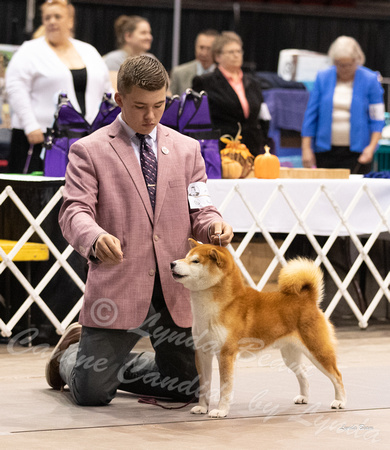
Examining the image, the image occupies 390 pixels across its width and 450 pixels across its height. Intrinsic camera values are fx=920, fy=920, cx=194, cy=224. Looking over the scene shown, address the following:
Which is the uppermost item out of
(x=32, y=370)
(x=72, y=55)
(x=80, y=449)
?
(x=72, y=55)

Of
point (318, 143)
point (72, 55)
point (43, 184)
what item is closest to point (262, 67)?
point (318, 143)

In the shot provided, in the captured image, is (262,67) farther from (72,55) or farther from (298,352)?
(298,352)

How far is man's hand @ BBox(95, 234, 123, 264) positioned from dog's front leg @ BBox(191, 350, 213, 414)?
410 mm

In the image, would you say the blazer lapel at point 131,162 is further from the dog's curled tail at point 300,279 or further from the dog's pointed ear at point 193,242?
the dog's curled tail at point 300,279

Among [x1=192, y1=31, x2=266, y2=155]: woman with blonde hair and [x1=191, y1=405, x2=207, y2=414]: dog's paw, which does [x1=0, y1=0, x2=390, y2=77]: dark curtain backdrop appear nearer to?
[x1=192, y1=31, x2=266, y2=155]: woman with blonde hair

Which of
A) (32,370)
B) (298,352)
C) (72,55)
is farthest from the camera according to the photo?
(72,55)

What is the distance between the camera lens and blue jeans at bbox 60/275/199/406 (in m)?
2.72

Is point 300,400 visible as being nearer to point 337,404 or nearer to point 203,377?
point 337,404

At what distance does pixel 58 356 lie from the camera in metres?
2.99

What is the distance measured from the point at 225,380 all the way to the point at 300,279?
378mm

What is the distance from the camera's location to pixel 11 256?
379 centimetres

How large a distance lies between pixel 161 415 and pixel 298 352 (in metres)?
0.46

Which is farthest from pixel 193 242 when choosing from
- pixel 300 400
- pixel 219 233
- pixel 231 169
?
pixel 231 169

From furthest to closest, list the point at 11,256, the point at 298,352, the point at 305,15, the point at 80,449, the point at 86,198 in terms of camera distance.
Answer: the point at 305,15 → the point at 11,256 → the point at 298,352 → the point at 86,198 → the point at 80,449
